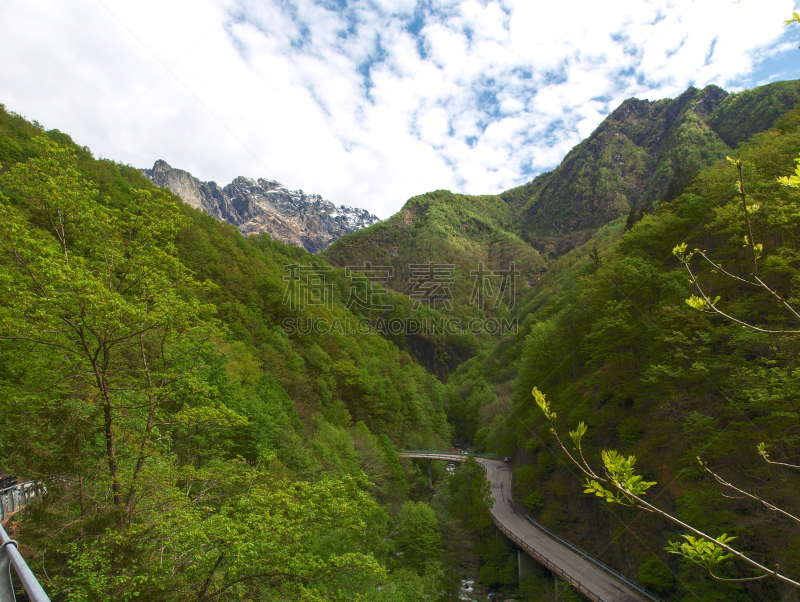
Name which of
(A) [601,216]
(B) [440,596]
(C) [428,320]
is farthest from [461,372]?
(A) [601,216]

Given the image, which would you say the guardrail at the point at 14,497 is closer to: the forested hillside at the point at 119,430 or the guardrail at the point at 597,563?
the forested hillside at the point at 119,430

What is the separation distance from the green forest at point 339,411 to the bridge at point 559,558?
0.78 metres

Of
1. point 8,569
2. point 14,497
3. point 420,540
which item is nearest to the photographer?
point 8,569

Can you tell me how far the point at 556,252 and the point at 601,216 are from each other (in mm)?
19789

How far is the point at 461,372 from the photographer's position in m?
83.9

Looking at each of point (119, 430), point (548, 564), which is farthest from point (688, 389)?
point (119, 430)

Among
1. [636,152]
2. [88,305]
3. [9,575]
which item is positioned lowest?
[9,575]

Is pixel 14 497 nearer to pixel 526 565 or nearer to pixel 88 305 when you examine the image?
pixel 88 305

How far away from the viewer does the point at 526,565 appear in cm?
2377

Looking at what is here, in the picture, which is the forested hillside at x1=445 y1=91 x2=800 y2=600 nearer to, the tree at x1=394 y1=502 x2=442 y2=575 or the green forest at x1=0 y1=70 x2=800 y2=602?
the green forest at x1=0 y1=70 x2=800 y2=602

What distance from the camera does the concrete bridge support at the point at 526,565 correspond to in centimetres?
2331

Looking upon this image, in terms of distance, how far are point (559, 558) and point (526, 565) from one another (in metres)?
2.34

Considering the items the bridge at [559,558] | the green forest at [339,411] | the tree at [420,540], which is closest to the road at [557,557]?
the bridge at [559,558]

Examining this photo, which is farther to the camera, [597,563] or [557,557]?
[557,557]
